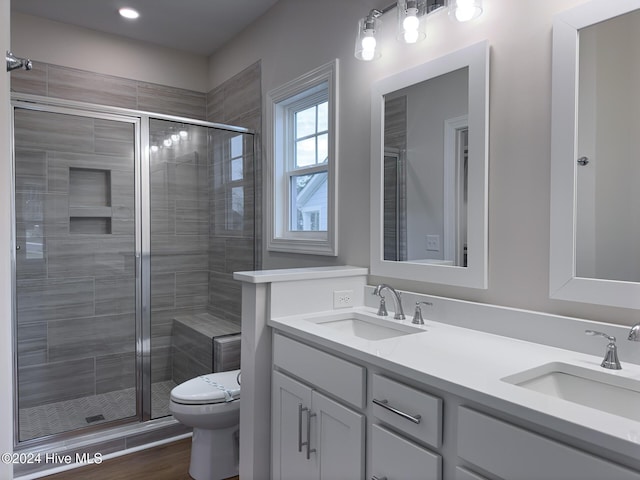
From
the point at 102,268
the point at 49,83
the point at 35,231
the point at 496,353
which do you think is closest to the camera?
the point at 496,353

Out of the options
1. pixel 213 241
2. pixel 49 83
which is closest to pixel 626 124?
pixel 213 241

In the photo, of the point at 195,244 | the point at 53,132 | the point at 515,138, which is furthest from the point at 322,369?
the point at 53,132

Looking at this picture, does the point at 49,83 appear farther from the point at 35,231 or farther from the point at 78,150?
the point at 35,231

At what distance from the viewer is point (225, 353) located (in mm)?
2842

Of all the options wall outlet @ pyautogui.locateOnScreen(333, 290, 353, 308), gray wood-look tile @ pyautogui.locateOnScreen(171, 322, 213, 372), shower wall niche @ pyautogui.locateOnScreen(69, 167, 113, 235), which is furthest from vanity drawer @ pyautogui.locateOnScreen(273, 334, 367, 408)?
shower wall niche @ pyautogui.locateOnScreen(69, 167, 113, 235)

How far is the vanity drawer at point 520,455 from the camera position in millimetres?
853

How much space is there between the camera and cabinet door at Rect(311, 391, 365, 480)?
4.55ft

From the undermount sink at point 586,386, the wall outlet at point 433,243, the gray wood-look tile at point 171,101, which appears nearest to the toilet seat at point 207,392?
the wall outlet at point 433,243

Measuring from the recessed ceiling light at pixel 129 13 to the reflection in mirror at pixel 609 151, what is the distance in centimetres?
279

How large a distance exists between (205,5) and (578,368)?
293 centimetres

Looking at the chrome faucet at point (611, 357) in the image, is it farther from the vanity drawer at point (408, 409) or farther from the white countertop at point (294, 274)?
the white countertop at point (294, 274)

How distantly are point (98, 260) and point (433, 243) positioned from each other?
208 centimetres

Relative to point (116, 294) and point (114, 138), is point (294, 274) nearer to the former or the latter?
point (116, 294)

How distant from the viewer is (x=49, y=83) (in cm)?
311
